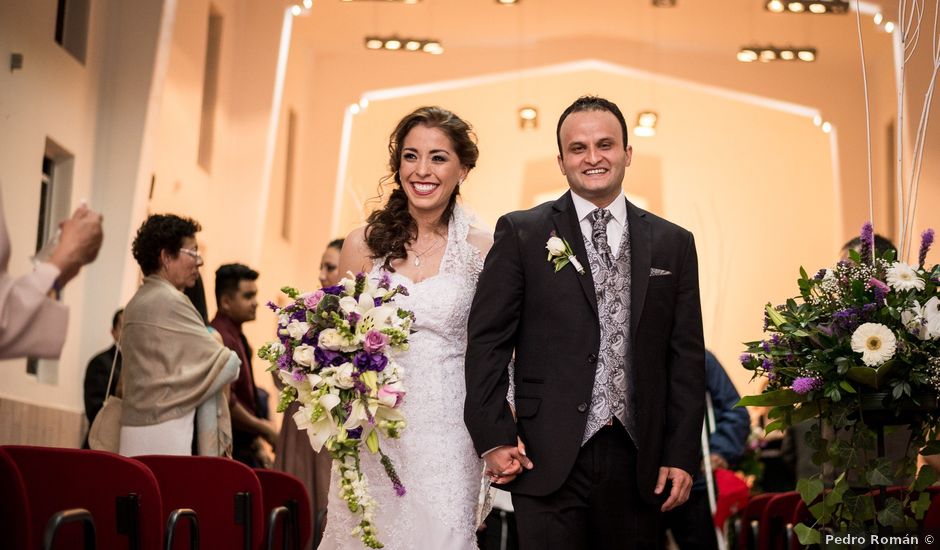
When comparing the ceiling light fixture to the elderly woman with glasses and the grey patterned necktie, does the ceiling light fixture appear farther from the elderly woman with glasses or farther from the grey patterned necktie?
the grey patterned necktie

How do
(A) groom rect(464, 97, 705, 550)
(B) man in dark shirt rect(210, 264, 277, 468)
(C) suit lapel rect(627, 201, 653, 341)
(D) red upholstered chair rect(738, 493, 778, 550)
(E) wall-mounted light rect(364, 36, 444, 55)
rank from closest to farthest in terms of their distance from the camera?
(A) groom rect(464, 97, 705, 550)
(C) suit lapel rect(627, 201, 653, 341)
(D) red upholstered chair rect(738, 493, 778, 550)
(B) man in dark shirt rect(210, 264, 277, 468)
(E) wall-mounted light rect(364, 36, 444, 55)

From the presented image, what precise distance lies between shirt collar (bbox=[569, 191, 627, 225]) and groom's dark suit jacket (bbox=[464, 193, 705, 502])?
0.10 feet

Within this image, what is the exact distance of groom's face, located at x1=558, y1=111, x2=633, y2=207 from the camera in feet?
13.4

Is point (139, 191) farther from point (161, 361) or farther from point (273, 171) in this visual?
point (273, 171)

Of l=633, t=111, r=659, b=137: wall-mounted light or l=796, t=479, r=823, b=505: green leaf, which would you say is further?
l=633, t=111, r=659, b=137: wall-mounted light

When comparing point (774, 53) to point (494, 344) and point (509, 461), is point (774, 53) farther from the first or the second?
point (509, 461)

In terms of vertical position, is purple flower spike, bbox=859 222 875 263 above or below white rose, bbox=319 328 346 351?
above

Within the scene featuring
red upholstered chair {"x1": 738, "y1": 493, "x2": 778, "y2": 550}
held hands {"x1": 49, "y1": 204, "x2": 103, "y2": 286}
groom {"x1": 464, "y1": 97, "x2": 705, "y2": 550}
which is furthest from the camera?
red upholstered chair {"x1": 738, "y1": 493, "x2": 778, "y2": 550}

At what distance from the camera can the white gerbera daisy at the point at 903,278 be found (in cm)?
420

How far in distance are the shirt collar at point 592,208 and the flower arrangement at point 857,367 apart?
0.65m

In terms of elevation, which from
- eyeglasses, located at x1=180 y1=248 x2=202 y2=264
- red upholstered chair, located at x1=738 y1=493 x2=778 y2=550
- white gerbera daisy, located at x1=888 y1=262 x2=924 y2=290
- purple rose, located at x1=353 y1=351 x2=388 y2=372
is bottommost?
red upholstered chair, located at x1=738 y1=493 x2=778 y2=550

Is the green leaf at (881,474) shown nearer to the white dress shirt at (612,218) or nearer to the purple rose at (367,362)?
the white dress shirt at (612,218)

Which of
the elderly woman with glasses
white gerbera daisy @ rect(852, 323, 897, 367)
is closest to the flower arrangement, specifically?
white gerbera daisy @ rect(852, 323, 897, 367)

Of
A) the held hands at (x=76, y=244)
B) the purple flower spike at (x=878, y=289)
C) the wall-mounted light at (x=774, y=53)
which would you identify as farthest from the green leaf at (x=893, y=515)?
the wall-mounted light at (x=774, y=53)
